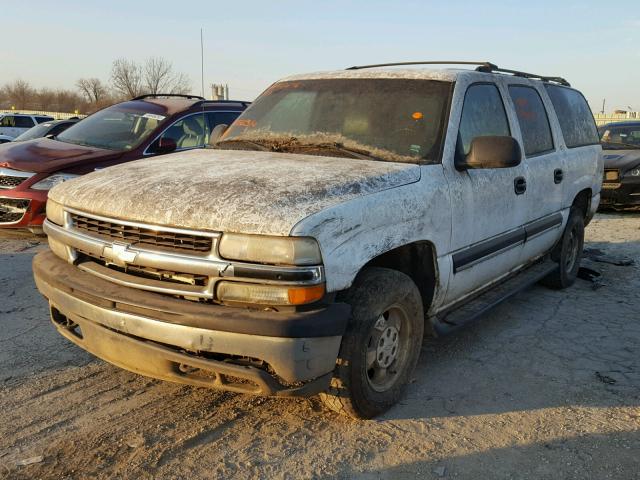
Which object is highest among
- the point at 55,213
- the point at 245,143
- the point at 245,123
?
the point at 245,123

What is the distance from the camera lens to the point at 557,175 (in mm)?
4988

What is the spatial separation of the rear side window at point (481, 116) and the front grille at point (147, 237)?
5.91ft

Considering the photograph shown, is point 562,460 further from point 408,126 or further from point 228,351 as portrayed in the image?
point 408,126

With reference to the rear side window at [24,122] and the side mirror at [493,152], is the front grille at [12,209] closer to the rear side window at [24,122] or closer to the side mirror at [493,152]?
the side mirror at [493,152]

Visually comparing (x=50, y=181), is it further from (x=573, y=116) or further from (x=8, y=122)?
(x=8, y=122)

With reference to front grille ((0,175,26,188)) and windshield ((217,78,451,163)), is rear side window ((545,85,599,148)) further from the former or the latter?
front grille ((0,175,26,188))

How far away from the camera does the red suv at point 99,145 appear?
6637 mm

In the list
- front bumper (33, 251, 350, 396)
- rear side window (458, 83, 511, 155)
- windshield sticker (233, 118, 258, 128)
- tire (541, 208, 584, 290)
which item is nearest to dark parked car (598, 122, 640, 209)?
tire (541, 208, 584, 290)

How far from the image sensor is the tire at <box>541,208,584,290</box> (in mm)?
5613

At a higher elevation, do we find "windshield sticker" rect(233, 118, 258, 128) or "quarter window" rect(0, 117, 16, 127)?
"windshield sticker" rect(233, 118, 258, 128)

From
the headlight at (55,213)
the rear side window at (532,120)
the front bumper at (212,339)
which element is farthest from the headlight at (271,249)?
the rear side window at (532,120)

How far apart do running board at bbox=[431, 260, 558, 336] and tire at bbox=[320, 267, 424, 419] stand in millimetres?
328

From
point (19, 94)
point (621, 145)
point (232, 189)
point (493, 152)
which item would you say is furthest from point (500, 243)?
point (19, 94)

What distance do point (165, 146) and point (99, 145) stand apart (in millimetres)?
862
